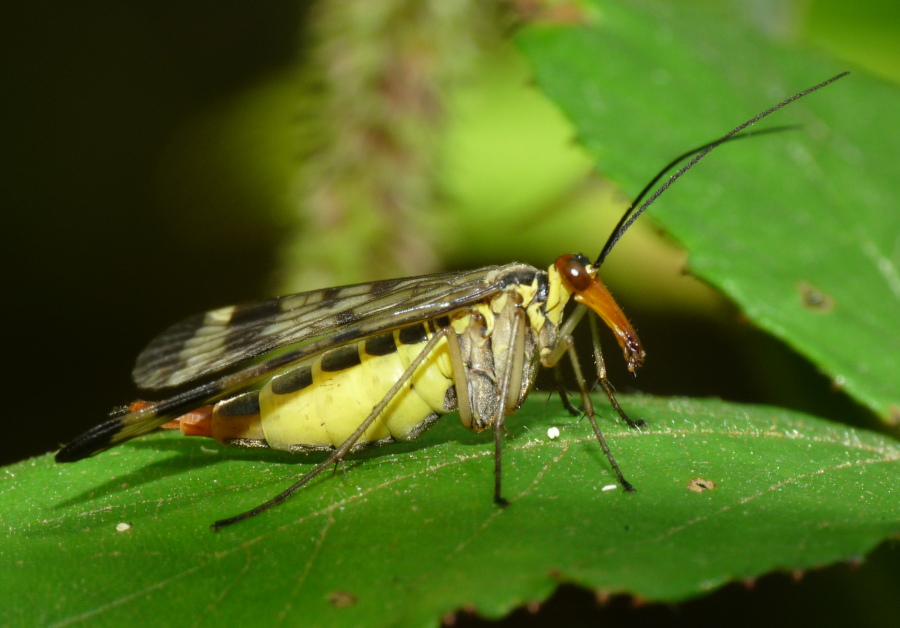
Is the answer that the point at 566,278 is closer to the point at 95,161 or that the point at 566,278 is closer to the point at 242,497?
the point at 242,497

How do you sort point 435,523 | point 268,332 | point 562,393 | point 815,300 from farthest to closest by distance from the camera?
point 815,300 < point 562,393 < point 268,332 < point 435,523

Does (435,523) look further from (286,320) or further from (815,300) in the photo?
(815,300)

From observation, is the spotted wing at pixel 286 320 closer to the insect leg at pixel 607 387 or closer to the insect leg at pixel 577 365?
the insect leg at pixel 577 365

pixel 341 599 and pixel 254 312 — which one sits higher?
pixel 254 312

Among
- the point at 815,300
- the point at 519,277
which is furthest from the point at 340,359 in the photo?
the point at 815,300

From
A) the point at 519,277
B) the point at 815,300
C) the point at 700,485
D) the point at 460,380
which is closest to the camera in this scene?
the point at 700,485

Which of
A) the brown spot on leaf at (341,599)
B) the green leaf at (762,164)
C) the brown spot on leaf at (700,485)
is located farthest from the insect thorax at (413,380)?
the brown spot on leaf at (341,599)

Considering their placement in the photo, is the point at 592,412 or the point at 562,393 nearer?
the point at 592,412
